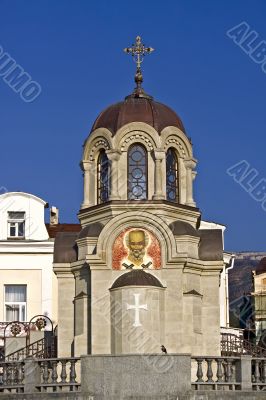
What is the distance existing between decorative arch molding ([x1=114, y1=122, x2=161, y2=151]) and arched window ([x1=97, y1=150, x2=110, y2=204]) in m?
0.89

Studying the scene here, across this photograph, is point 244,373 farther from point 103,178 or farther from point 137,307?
point 103,178

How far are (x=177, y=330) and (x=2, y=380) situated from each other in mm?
7178

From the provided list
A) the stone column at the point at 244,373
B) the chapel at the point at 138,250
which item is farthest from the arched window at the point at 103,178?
the stone column at the point at 244,373

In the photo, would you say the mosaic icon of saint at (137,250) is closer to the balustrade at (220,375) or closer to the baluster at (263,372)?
the balustrade at (220,375)

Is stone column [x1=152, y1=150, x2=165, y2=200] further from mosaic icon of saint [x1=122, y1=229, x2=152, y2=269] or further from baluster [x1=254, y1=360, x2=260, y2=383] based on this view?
baluster [x1=254, y1=360, x2=260, y2=383]

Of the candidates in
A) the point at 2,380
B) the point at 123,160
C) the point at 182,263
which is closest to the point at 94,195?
the point at 123,160

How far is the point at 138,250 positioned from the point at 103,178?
134 inches

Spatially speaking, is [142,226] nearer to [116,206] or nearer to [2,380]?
[116,206]

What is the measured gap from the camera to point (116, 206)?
3494 centimetres

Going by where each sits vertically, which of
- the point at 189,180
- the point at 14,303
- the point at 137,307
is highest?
the point at 189,180

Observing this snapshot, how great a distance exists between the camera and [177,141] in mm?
36312

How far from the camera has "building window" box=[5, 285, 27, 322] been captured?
1954 inches

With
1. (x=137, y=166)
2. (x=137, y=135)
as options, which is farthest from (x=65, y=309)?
(x=137, y=135)

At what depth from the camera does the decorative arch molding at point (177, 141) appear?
35.8 meters
